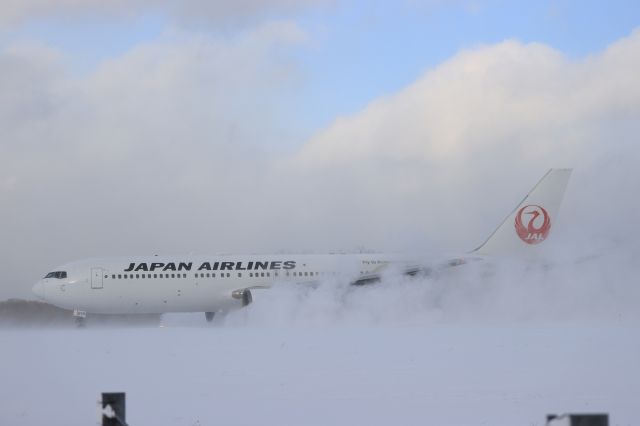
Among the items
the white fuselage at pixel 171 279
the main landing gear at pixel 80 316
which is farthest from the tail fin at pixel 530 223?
the main landing gear at pixel 80 316

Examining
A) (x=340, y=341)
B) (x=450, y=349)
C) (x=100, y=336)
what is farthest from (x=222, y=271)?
(x=450, y=349)

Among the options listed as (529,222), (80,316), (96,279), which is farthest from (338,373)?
(529,222)

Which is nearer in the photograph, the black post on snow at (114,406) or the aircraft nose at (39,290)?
the black post on snow at (114,406)

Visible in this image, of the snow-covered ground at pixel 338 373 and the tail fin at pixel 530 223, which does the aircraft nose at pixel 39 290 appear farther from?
the tail fin at pixel 530 223

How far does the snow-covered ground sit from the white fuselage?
16.5ft

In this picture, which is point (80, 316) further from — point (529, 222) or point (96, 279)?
point (529, 222)

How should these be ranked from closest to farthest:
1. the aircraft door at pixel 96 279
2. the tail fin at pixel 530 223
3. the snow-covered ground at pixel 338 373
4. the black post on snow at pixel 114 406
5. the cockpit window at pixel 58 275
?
the black post on snow at pixel 114 406
the snow-covered ground at pixel 338 373
the aircraft door at pixel 96 279
the cockpit window at pixel 58 275
the tail fin at pixel 530 223

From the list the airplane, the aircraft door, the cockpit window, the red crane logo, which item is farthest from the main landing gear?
the red crane logo

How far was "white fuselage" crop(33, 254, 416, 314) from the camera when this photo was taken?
131 ft

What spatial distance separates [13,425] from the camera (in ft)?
41.2

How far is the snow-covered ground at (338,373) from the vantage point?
13148mm

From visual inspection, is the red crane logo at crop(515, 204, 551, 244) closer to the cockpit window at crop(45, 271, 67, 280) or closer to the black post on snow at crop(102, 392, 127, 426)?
the cockpit window at crop(45, 271, 67, 280)

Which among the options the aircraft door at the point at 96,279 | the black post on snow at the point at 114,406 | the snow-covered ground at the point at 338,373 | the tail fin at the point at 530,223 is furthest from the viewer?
the tail fin at the point at 530,223

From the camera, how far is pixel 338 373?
56.5ft
